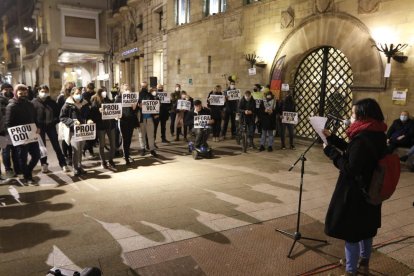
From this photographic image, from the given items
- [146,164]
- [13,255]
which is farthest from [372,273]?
[146,164]

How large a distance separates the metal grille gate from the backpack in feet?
24.4

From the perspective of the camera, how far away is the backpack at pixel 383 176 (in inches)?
119

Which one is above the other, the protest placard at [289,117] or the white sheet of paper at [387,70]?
the white sheet of paper at [387,70]

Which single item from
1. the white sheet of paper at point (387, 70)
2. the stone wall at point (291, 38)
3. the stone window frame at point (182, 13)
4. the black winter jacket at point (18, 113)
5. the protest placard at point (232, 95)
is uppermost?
the stone window frame at point (182, 13)

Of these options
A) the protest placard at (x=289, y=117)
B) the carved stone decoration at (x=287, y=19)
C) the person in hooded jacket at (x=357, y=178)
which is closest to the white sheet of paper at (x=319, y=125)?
the person in hooded jacket at (x=357, y=178)

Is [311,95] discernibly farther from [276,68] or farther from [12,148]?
[12,148]

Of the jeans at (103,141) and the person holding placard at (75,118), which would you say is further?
the jeans at (103,141)

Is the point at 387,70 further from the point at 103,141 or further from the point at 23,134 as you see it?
the point at 23,134

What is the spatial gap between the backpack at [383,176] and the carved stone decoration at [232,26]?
12.2m

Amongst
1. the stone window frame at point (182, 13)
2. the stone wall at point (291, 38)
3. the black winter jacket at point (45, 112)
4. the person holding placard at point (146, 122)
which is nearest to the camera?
the black winter jacket at point (45, 112)

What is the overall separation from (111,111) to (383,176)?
648 centimetres

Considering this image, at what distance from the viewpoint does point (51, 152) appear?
1000cm

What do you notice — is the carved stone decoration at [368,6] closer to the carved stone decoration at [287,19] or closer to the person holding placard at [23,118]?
the carved stone decoration at [287,19]

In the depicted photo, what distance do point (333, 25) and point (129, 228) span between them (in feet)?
29.4
